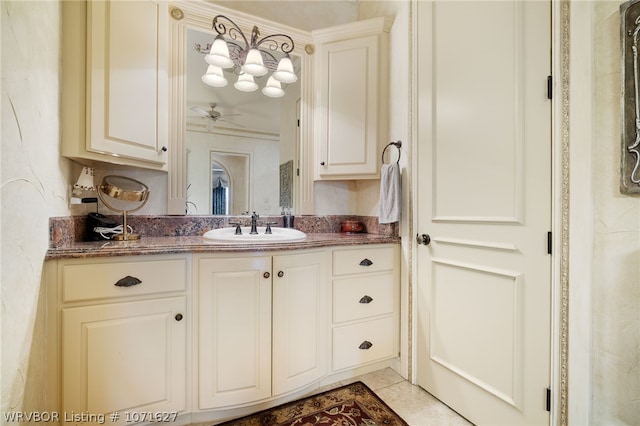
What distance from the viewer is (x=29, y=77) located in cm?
100

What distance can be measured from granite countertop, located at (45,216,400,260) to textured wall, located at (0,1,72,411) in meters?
0.11

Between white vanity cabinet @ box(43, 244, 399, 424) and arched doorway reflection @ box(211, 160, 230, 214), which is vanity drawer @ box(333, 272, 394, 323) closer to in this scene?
white vanity cabinet @ box(43, 244, 399, 424)

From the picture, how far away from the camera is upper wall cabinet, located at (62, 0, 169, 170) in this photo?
4.32 ft

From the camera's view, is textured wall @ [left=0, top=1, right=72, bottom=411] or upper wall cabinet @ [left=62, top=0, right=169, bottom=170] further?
upper wall cabinet @ [left=62, top=0, right=169, bottom=170]

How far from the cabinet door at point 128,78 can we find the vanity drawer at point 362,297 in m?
1.36

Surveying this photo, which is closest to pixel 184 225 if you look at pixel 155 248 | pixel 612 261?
pixel 155 248

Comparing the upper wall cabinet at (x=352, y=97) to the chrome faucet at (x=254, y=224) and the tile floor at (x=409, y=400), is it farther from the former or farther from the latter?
the tile floor at (x=409, y=400)

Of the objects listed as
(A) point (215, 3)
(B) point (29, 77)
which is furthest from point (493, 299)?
(A) point (215, 3)

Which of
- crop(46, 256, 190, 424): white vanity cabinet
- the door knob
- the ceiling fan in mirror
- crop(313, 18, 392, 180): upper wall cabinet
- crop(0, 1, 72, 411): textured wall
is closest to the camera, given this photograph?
crop(0, 1, 72, 411): textured wall

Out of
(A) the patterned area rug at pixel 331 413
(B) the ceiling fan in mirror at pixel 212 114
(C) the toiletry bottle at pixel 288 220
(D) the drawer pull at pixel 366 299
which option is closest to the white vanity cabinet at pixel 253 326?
(A) the patterned area rug at pixel 331 413

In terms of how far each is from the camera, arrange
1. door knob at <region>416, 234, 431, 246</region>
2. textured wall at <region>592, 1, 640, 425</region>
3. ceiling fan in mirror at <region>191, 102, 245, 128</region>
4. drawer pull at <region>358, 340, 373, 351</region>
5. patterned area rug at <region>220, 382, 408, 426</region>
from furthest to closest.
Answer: ceiling fan in mirror at <region>191, 102, 245, 128</region>
drawer pull at <region>358, 340, 373, 351</region>
door knob at <region>416, 234, 431, 246</region>
patterned area rug at <region>220, 382, 408, 426</region>
textured wall at <region>592, 1, 640, 425</region>

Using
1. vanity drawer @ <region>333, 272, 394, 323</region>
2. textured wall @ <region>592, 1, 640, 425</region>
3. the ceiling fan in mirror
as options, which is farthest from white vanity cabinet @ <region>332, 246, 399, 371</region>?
the ceiling fan in mirror

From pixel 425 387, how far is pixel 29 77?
7.85 feet

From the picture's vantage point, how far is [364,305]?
1.80m
